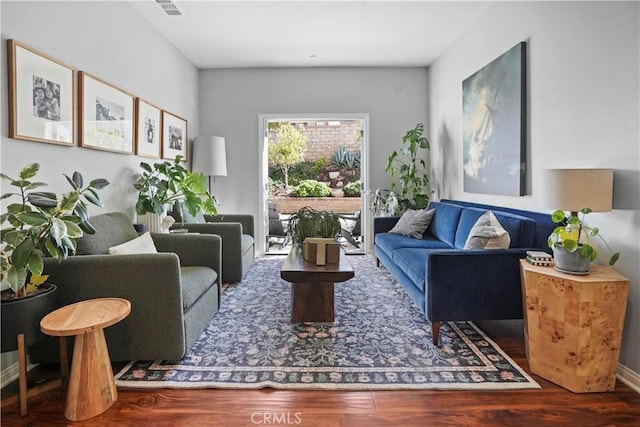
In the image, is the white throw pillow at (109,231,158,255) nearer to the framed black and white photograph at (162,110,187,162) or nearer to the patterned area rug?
the patterned area rug

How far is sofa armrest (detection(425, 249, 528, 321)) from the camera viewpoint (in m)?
2.36

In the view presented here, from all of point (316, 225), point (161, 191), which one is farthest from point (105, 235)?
point (316, 225)

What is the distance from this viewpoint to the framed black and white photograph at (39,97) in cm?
212


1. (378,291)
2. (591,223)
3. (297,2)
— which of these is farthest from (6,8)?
(591,223)

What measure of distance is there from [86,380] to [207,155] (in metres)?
3.51

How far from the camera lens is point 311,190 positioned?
909 centimetres

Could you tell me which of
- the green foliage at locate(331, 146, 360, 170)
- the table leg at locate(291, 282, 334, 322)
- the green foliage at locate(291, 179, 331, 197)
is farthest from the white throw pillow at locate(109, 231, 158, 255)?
the green foliage at locate(331, 146, 360, 170)

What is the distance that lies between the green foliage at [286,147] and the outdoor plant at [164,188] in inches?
226

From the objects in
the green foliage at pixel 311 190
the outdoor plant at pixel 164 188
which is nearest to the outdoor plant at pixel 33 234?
the outdoor plant at pixel 164 188

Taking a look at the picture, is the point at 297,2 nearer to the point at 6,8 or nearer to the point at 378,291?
the point at 6,8

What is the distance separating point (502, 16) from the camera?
11.0ft

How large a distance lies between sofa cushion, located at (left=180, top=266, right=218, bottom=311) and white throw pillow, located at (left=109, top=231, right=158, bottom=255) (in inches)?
11.8

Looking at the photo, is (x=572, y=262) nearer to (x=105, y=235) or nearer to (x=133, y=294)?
(x=133, y=294)

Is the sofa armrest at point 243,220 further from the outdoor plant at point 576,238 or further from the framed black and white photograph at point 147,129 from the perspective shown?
the outdoor plant at point 576,238
